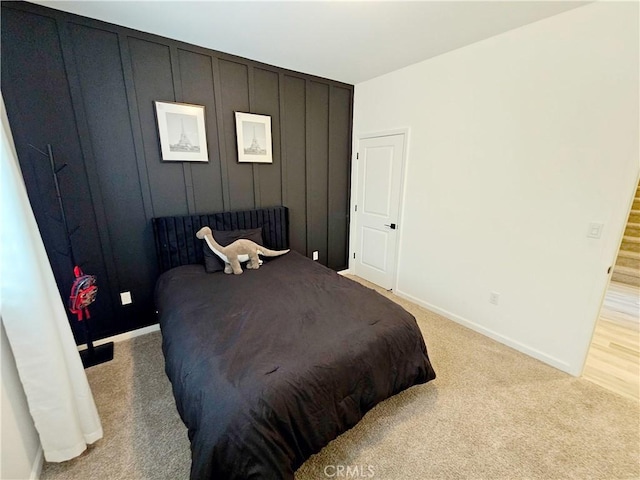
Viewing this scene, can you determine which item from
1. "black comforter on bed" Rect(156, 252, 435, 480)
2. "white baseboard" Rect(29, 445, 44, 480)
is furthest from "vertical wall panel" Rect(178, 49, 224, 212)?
"white baseboard" Rect(29, 445, 44, 480)

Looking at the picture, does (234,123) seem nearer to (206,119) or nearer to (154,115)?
(206,119)

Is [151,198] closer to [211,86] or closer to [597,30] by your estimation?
[211,86]

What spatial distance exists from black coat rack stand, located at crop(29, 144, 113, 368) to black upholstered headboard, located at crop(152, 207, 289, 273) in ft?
1.93

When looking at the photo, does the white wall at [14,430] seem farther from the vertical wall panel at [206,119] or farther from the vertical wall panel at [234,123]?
the vertical wall panel at [234,123]

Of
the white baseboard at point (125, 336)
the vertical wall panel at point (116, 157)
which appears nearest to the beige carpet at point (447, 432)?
the white baseboard at point (125, 336)

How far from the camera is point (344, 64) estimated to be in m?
2.89

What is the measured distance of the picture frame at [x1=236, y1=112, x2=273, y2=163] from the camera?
2.84 metres

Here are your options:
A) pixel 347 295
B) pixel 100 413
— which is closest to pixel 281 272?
pixel 347 295

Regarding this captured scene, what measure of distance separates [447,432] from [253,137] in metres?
3.03

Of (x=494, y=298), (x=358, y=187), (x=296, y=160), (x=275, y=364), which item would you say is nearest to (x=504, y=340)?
(x=494, y=298)

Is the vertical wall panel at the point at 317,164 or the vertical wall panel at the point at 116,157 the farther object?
the vertical wall panel at the point at 317,164

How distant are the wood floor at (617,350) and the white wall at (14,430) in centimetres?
359

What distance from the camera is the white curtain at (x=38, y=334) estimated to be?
1.20 metres

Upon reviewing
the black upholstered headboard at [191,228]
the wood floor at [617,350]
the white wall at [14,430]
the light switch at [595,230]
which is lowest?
the wood floor at [617,350]
